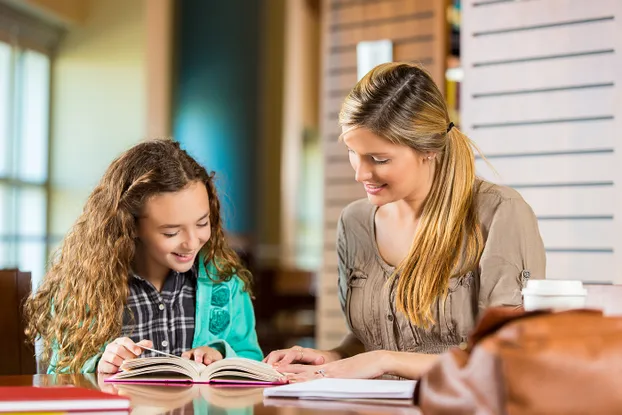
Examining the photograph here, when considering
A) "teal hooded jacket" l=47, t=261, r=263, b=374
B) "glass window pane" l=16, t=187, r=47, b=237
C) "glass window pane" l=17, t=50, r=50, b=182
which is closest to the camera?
"teal hooded jacket" l=47, t=261, r=263, b=374

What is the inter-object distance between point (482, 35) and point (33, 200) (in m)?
4.32

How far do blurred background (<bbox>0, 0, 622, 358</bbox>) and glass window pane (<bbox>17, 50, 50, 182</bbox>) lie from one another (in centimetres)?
1

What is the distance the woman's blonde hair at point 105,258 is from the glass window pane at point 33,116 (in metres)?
4.46

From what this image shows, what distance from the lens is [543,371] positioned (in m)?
0.90

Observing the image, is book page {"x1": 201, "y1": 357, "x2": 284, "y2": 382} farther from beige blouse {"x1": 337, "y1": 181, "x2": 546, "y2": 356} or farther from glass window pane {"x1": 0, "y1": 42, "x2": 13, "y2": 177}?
glass window pane {"x1": 0, "y1": 42, "x2": 13, "y2": 177}

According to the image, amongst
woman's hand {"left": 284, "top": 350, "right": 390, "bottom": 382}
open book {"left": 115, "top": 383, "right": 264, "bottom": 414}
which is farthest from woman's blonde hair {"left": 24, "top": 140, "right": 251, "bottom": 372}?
woman's hand {"left": 284, "top": 350, "right": 390, "bottom": 382}

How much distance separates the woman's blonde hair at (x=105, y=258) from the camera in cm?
182

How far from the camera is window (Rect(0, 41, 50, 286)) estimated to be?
236 inches

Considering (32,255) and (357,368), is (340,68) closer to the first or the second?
(32,255)

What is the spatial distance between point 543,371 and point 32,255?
585cm

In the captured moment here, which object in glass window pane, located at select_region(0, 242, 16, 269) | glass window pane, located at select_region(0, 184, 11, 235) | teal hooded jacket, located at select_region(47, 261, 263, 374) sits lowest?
teal hooded jacket, located at select_region(47, 261, 263, 374)

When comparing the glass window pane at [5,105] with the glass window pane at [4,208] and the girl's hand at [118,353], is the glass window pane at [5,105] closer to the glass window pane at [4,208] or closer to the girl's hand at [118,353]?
the glass window pane at [4,208]

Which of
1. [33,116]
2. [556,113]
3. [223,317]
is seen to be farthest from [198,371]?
[33,116]

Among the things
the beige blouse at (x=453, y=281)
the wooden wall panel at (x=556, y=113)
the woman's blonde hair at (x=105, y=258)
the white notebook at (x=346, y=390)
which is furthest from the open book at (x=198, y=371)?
the wooden wall panel at (x=556, y=113)
